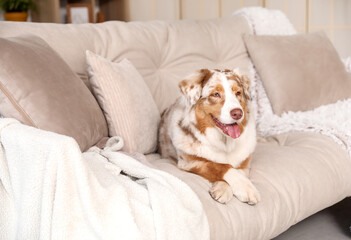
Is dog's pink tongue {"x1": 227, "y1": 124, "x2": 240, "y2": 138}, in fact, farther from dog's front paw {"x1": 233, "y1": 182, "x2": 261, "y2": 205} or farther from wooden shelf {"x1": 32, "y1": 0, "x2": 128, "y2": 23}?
wooden shelf {"x1": 32, "y1": 0, "x2": 128, "y2": 23}

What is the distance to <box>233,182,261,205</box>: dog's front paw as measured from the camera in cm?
154

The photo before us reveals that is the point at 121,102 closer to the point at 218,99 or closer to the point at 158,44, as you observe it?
the point at 218,99

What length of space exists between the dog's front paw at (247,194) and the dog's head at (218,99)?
20 centimetres

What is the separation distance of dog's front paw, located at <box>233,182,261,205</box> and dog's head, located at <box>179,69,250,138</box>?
0.20 m

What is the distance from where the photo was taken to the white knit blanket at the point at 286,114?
220cm

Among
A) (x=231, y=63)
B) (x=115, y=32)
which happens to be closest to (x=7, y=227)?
(x=115, y=32)

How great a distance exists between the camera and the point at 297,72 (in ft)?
8.59

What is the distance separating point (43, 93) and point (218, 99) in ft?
2.10

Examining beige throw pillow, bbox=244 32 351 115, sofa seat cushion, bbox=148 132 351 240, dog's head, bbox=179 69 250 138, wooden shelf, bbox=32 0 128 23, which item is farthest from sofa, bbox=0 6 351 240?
wooden shelf, bbox=32 0 128 23

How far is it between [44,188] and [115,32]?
1.33 meters

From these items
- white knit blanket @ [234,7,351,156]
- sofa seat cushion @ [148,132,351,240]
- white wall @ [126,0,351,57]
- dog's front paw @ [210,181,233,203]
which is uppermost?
white wall @ [126,0,351,57]

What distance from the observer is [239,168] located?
177 cm

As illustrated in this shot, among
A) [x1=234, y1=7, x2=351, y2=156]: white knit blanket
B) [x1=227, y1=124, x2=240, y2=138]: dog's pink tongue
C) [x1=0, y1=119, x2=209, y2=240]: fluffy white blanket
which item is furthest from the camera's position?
[x1=234, y1=7, x2=351, y2=156]: white knit blanket

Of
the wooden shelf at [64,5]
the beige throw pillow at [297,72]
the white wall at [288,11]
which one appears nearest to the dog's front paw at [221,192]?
the beige throw pillow at [297,72]
